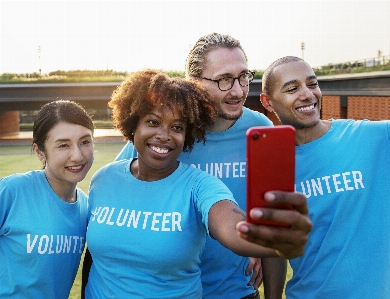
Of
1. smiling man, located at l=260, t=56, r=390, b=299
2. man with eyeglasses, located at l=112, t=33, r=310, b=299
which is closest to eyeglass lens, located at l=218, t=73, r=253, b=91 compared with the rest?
man with eyeglasses, located at l=112, t=33, r=310, b=299

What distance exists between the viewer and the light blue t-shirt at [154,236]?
80.4 inches

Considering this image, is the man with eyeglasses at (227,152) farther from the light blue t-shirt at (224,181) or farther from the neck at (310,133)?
the neck at (310,133)

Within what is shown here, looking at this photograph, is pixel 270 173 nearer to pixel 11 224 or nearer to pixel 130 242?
pixel 130 242

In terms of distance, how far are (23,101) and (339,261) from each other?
2970 cm

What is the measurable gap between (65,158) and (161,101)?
0.85 metres

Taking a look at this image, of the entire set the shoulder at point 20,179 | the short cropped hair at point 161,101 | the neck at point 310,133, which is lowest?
the shoulder at point 20,179

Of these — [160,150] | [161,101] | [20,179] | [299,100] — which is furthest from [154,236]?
[299,100]

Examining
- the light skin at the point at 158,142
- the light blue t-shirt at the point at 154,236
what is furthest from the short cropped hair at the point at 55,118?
the light blue t-shirt at the point at 154,236

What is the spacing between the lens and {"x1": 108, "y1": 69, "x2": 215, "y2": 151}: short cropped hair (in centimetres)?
227

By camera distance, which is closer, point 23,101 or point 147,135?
point 147,135

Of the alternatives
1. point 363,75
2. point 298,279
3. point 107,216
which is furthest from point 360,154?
point 363,75

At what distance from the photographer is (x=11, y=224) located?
2467 mm

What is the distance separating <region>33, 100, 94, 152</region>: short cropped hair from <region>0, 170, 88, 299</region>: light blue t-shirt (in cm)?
30

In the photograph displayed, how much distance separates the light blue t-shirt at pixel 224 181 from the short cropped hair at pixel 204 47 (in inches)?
19.2
